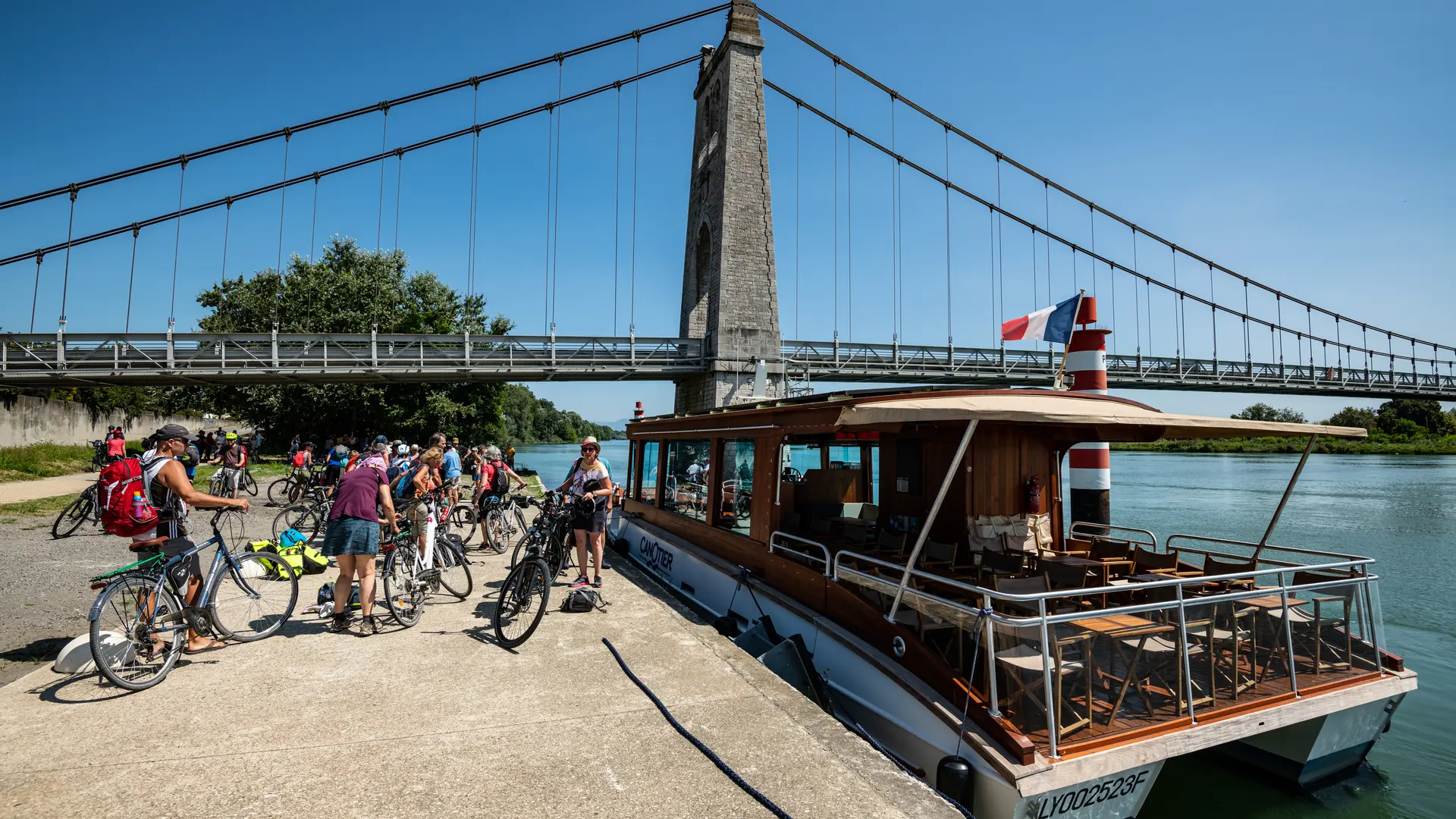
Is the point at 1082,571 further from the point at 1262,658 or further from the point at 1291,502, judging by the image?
the point at 1291,502

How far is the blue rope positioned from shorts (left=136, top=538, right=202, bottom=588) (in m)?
2.98

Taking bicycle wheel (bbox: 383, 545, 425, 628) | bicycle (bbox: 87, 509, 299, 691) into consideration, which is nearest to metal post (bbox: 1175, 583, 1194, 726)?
bicycle wheel (bbox: 383, 545, 425, 628)

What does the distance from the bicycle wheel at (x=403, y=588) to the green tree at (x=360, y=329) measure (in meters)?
27.2

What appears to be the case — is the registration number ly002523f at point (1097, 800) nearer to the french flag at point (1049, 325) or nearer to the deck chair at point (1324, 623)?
the deck chair at point (1324, 623)

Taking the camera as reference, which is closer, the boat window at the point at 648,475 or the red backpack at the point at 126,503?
the red backpack at the point at 126,503

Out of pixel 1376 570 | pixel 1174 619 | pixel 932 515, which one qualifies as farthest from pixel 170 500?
pixel 1376 570

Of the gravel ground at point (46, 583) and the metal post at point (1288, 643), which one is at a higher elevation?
the metal post at point (1288, 643)

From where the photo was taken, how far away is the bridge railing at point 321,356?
79.7ft

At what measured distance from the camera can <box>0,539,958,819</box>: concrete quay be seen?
3.16 meters

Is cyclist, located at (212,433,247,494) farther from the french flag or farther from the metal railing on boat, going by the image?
the french flag

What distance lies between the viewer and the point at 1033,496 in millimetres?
6031

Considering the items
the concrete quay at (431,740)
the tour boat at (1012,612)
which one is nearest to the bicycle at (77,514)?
the concrete quay at (431,740)

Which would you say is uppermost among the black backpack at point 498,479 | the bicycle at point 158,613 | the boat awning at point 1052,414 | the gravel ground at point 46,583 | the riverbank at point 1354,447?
the riverbank at point 1354,447

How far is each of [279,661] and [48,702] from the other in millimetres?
1173
